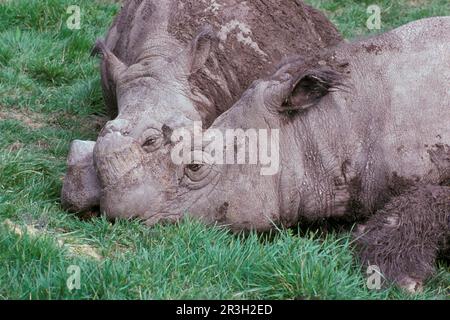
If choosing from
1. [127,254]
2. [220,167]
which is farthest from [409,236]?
[127,254]

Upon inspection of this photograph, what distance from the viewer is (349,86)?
6.70 meters

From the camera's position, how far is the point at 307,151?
664cm

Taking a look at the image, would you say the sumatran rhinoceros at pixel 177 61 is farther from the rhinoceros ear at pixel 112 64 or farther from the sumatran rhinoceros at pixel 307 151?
the sumatran rhinoceros at pixel 307 151

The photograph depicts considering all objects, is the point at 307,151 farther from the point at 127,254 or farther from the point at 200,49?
the point at 127,254

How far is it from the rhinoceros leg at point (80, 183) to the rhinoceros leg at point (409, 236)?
1763 millimetres

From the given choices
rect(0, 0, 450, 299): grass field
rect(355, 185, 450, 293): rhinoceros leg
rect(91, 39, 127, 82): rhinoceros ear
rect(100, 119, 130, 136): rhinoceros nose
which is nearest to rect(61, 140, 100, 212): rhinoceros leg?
rect(0, 0, 450, 299): grass field

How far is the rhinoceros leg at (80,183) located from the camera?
6.50 m

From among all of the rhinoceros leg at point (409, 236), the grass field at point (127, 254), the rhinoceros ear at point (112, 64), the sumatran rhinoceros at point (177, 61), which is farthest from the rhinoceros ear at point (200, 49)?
the rhinoceros leg at point (409, 236)

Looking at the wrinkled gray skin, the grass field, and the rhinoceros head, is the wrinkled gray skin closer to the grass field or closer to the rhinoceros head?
the rhinoceros head

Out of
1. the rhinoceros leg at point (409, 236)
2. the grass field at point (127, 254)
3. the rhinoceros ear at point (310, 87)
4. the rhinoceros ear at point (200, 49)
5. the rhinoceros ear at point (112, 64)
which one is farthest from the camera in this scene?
the rhinoceros ear at point (112, 64)

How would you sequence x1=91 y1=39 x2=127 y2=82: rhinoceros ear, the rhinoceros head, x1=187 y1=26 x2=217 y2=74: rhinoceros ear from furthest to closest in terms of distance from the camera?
x1=91 y1=39 x2=127 y2=82: rhinoceros ear
x1=187 y1=26 x2=217 y2=74: rhinoceros ear
the rhinoceros head

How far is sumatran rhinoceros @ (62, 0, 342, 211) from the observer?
659cm

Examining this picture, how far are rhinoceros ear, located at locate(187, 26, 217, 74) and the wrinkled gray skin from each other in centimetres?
75

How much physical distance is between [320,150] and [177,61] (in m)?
1.38
